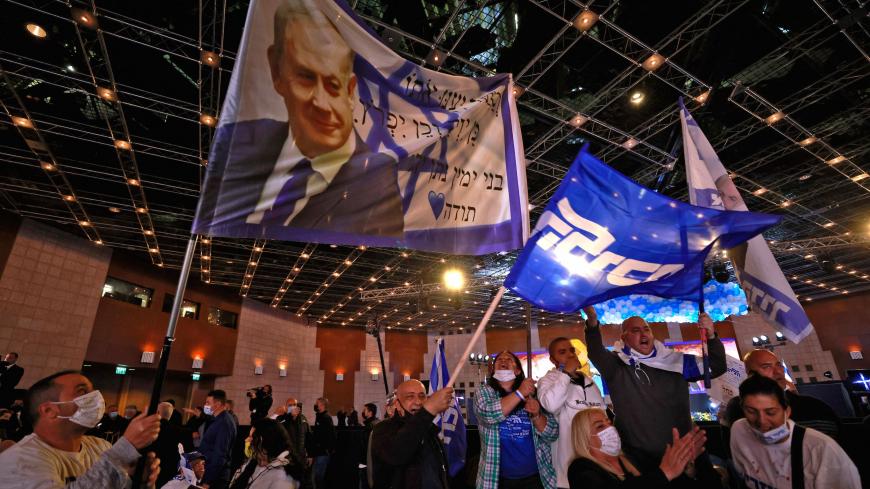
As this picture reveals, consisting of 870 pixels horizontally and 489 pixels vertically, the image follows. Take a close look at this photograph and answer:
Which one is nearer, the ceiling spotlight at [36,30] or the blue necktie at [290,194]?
the blue necktie at [290,194]

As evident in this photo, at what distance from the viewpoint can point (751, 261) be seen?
3775 mm

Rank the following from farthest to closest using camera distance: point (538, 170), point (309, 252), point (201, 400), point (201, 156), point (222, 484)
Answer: point (201, 400)
point (309, 252)
point (538, 170)
point (201, 156)
point (222, 484)

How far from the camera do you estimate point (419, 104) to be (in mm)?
3326

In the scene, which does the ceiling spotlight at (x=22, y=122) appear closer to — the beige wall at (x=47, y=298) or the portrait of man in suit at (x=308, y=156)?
the beige wall at (x=47, y=298)

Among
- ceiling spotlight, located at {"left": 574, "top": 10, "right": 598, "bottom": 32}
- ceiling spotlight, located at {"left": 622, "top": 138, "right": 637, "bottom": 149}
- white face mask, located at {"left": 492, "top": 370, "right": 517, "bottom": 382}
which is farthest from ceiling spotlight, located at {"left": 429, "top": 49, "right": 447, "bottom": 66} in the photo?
white face mask, located at {"left": 492, "top": 370, "right": 517, "bottom": 382}

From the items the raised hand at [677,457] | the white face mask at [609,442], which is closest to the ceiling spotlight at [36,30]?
the white face mask at [609,442]

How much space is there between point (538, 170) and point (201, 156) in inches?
354

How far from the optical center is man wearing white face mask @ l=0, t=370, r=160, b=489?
2021mm

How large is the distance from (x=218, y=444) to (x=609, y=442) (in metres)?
6.05

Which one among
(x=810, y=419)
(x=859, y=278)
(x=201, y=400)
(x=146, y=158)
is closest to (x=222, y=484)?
(x=810, y=419)

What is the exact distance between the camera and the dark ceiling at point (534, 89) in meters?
7.47

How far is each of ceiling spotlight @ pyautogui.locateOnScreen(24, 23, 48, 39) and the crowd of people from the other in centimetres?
743

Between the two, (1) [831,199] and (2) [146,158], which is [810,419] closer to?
(2) [146,158]

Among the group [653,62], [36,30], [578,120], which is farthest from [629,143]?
[36,30]
